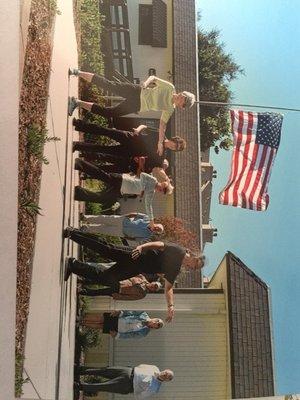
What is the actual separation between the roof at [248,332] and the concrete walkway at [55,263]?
4.92 meters

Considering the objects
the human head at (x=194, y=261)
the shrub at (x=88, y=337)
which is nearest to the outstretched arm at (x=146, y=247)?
the human head at (x=194, y=261)

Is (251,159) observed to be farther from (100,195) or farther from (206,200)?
(206,200)

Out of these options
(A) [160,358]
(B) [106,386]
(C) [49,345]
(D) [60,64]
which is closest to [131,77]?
(A) [160,358]

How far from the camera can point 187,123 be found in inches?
803

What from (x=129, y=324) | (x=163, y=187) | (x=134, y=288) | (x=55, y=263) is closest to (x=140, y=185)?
(x=163, y=187)

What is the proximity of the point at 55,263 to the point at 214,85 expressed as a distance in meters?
20.8

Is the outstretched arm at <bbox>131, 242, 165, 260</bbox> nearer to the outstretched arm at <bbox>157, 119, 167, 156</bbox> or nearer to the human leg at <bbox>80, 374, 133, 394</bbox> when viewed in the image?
the outstretched arm at <bbox>157, 119, 167, 156</bbox>

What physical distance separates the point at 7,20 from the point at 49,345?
12.3 ft

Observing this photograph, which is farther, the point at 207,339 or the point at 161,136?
the point at 207,339

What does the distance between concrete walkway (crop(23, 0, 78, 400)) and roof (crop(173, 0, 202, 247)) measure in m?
9.72

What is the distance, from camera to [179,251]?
7.92 meters

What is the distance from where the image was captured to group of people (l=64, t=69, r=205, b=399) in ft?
26.4

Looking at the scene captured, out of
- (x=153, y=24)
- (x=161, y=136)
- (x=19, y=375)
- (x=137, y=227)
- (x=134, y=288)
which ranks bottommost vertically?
(x=19, y=375)

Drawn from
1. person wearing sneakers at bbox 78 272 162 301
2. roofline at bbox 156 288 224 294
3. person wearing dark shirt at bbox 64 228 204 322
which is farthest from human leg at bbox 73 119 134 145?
roofline at bbox 156 288 224 294
